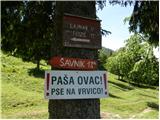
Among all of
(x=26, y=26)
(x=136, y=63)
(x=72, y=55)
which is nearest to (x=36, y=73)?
(x=136, y=63)

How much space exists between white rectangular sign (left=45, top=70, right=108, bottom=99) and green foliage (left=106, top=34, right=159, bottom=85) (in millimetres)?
16326

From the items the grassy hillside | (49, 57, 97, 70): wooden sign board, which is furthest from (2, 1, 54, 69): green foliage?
the grassy hillside

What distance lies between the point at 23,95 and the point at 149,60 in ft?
39.6

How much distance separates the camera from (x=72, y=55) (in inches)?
229

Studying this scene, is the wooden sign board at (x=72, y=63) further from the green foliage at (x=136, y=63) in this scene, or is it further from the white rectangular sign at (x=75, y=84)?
the green foliage at (x=136, y=63)

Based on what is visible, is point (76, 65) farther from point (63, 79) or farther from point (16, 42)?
point (16, 42)

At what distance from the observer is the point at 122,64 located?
6819 centimetres

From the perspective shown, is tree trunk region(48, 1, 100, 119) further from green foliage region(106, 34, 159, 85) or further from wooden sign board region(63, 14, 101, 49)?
green foliage region(106, 34, 159, 85)

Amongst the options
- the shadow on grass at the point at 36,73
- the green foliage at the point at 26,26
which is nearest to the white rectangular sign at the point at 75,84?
the green foliage at the point at 26,26

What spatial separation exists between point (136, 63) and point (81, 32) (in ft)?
108

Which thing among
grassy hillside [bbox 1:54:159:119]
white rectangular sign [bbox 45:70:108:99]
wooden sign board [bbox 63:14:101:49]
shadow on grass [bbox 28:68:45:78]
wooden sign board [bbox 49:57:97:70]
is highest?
wooden sign board [bbox 63:14:101:49]

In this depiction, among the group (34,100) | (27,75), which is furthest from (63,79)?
(27,75)

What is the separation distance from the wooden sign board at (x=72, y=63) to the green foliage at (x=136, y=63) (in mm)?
16361

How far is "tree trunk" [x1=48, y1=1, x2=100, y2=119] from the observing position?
5.70 meters
